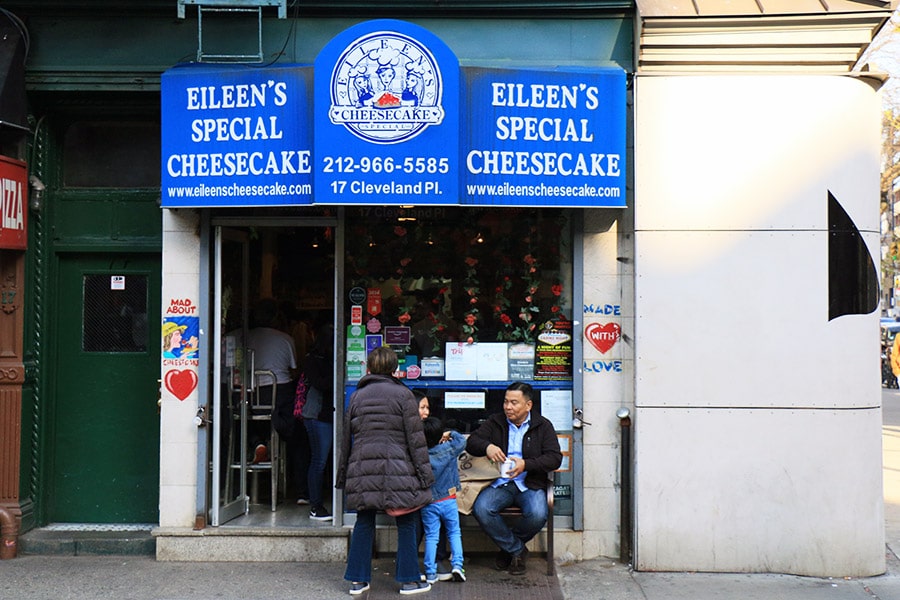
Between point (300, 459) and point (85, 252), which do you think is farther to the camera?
point (300, 459)

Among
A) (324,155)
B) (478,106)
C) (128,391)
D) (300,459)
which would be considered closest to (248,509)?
(300,459)

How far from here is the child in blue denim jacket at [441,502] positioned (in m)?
6.48

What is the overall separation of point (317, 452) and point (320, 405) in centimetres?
39

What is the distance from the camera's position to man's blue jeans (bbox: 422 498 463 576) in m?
6.46

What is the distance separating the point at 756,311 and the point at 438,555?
117 inches

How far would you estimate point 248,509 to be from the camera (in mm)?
7879

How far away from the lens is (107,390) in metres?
7.68

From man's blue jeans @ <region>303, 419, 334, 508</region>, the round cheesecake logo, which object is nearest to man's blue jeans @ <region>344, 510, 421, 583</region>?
man's blue jeans @ <region>303, 419, 334, 508</region>

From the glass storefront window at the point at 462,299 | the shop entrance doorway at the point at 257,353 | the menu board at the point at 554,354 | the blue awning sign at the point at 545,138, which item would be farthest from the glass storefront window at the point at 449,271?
the blue awning sign at the point at 545,138

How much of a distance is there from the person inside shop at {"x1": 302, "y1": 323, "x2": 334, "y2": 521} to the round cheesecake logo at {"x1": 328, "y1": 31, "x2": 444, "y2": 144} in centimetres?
202

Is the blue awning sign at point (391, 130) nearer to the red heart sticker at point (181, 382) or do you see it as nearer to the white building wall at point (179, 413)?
the white building wall at point (179, 413)

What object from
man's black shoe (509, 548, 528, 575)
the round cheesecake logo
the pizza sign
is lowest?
man's black shoe (509, 548, 528, 575)

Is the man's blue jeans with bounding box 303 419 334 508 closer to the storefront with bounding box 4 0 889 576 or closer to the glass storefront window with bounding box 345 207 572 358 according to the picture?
the storefront with bounding box 4 0 889 576

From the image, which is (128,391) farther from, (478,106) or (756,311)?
(756,311)
